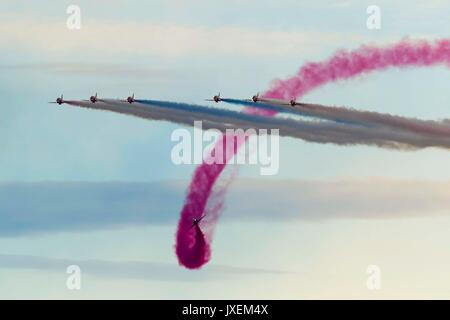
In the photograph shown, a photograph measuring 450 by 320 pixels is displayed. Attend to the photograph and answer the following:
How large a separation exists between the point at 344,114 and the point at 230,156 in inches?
335

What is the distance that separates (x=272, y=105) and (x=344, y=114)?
4241 millimetres

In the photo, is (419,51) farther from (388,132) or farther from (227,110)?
(227,110)

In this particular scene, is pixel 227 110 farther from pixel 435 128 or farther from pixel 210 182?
pixel 435 128

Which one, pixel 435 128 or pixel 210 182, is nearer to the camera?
pixel 435 128

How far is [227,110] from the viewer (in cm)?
10556

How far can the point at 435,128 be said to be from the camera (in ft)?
335
